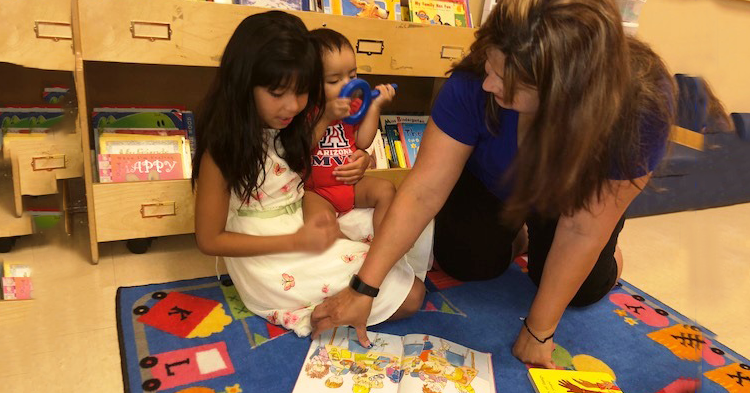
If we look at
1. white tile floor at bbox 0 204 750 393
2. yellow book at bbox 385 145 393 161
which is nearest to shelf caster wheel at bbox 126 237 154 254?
white tile floor at bbox 0 204 750 393

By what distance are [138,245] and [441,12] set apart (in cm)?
122

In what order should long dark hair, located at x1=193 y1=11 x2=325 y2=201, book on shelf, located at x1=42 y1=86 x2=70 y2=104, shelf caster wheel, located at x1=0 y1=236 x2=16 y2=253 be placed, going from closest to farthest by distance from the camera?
long dark hair, located at x1=193 y1=11 x2=325 y2=201 → shelf caster wheel, located at x1=0 y1=236 x2=16 y2=253 → book on shelf, located at x1=42 y1=86 x2=70 y2=104

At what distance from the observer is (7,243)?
3.77 feet

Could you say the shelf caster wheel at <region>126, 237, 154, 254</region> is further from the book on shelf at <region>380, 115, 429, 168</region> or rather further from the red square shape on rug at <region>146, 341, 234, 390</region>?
the book on shelf at <region>380, 115, 429, 168</region>

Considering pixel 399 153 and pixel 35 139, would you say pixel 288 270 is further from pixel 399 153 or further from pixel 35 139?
pixel 399 153

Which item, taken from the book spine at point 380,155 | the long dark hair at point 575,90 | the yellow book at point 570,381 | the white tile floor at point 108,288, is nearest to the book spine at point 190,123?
the white tile floor at point 108,288

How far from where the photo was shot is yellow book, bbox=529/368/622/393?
1085mm

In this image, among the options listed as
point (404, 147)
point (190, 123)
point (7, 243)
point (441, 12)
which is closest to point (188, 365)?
point (7, 243)

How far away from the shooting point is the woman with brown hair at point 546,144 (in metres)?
0.77

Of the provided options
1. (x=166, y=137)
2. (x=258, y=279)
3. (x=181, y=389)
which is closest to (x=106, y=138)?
(x=166, y=137)

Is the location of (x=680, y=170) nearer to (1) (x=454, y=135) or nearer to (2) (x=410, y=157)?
(2) (x=410, y=157)

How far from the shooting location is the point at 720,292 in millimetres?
706

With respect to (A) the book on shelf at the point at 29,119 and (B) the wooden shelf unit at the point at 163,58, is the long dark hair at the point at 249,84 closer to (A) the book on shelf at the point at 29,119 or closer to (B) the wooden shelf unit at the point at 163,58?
(B) the wooden shelf unit at the point at 163,58

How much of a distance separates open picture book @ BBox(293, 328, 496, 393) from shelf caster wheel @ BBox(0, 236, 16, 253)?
0.67 meters
